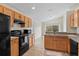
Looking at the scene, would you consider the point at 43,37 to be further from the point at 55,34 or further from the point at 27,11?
the point at 27,11

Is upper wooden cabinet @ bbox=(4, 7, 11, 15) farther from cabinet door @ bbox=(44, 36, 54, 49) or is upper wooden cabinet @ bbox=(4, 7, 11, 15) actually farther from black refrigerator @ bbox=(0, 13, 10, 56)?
cabinet door @ bbox=(44, 36, 54, 49)

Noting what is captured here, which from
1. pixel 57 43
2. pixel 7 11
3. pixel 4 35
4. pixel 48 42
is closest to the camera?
pixel 4 35

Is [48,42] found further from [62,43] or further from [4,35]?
[4,35]

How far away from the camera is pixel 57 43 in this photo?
18.4 ft

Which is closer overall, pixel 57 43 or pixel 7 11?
pixel 7 11

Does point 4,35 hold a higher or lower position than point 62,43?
higher

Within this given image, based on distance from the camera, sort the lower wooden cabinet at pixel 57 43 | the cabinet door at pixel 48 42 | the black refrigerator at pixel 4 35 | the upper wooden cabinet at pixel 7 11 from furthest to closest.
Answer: the cabinet door at pixel 48 42, the lower wooden cabinet at pixel 57 43, the upper wooden cabinet at pixel 7 11, the black refrigerator at pixel 4 35

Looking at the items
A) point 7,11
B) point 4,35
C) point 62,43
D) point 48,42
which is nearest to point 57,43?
point 62,43

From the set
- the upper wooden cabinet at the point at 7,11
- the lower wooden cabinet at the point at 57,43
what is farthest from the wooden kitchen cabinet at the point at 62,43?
the upper wooden cabinet at the point at 7,11

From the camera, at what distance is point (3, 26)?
3.08 meters

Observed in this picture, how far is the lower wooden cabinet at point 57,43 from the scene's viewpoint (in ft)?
17.4

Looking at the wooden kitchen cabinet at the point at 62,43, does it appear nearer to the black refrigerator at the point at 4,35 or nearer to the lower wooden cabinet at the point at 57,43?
the lower wooden cabinet at the point at 57,43

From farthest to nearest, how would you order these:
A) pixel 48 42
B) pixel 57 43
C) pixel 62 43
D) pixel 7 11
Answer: pixel 48 42, pixel 57 43, pixel 62 43, pixel 7 11

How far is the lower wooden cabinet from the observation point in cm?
530
